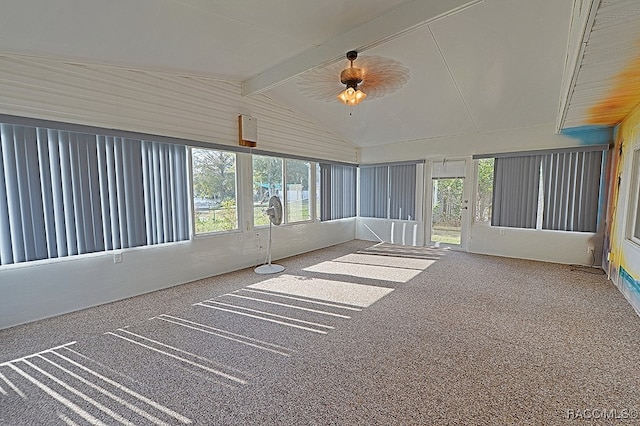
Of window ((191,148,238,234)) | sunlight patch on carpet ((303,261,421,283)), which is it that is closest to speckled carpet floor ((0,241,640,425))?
sunlight patch on carpet ((303,261,421,283))

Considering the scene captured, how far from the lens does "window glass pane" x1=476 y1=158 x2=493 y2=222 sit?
229 inches

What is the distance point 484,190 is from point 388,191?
2.07 metres

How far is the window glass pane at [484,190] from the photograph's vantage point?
19.0 feet

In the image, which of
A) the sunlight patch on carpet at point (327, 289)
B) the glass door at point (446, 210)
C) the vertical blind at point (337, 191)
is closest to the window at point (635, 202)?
the glass door at point (446, 210)

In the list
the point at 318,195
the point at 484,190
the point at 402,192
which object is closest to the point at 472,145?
the point at 484,190

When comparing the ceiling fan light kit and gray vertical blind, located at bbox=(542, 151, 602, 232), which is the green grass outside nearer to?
gray vertical blind, located at bbox=(542, 151, 602, 232)

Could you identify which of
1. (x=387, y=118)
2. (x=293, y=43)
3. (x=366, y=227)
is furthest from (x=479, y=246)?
(x=293, y=43)

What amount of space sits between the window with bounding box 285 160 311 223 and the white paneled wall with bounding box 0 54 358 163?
0.51 meters

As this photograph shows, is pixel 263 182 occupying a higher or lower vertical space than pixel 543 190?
higher

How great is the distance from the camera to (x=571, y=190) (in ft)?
16.2

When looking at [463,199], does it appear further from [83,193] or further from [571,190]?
[83,193]

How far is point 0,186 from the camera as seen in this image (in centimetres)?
273

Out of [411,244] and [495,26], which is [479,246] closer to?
[411,244]

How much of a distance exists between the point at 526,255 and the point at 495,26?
14.0 feet
